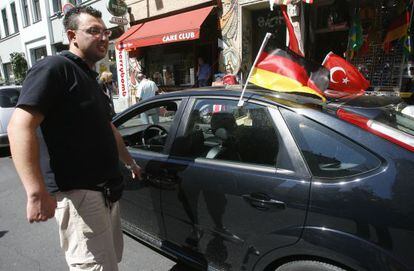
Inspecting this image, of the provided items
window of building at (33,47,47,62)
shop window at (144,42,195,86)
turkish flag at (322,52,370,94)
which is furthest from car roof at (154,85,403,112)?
window of building at (33,47,47,62)

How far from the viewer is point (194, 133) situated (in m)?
2.54

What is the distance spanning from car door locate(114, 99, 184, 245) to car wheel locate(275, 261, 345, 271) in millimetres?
1133

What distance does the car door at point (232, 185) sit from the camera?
73.0 inches

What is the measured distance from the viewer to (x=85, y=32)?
1.84m

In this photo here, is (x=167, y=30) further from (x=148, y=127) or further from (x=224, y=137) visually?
(x=224, y=137)

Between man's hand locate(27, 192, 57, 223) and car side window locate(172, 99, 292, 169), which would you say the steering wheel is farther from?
man's hand locate(27, 192, 57, 223)

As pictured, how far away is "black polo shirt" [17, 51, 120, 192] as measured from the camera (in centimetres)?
→ 158

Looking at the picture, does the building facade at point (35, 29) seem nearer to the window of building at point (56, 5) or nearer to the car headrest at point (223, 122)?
the window of building at point (56, 5)

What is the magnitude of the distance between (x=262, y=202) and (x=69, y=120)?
1.15 metres

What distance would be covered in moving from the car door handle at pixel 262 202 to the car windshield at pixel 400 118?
0.76m

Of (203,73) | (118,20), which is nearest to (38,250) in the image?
(203,73)

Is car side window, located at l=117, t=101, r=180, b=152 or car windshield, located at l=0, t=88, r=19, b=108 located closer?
car side window, located at l=117, t=101, r=180, b=152

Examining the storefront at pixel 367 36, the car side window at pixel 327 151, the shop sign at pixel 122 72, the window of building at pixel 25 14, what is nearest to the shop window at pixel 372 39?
the storefront at pixel 367 36

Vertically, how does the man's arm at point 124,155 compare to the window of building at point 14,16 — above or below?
below
